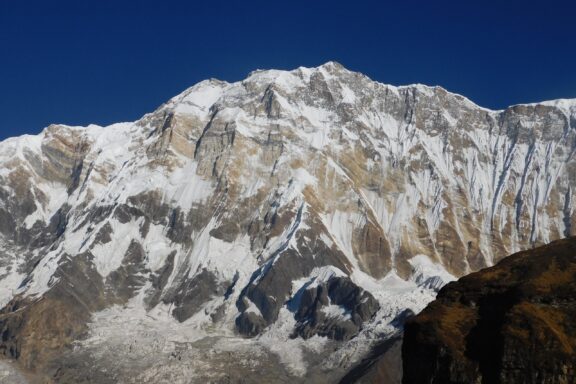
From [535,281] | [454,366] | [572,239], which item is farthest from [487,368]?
[572,239]

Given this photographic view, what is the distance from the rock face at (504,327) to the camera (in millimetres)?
85938

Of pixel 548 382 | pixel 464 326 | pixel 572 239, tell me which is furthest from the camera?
pixel 572 239

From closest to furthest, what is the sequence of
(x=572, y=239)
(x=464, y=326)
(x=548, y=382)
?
(x=548, y=382), (x=464, y=326), (x=572, y=239)

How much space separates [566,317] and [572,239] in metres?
13.3

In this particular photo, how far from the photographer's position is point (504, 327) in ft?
287

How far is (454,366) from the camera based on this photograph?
293ft

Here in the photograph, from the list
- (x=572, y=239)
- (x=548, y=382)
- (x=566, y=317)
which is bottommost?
(x=548, y=382)

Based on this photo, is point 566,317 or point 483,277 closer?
point 566,317

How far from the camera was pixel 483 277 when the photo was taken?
9694cm

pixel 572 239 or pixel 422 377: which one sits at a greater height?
pixel 572 239

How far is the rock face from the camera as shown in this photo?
85.9 meters

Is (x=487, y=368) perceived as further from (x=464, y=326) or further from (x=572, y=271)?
(x=572, y=271)

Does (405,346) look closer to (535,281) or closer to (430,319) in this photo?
(430,319)

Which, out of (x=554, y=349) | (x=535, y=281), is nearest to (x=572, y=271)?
(x=535, y=281)
